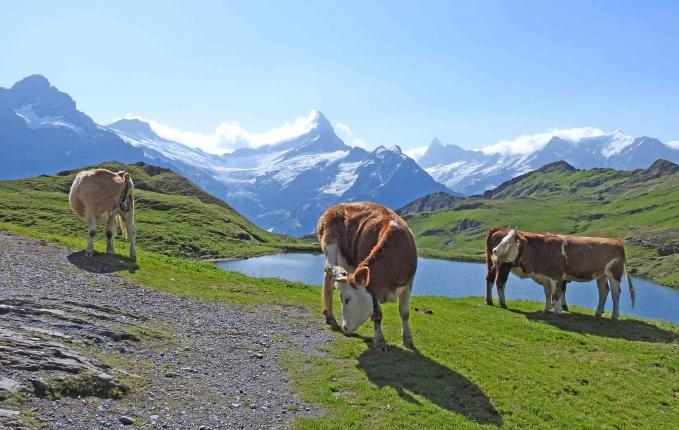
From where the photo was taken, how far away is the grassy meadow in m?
11.7

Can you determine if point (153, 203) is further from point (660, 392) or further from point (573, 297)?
point (660, 392)

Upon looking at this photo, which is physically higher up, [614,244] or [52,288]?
[614,244]

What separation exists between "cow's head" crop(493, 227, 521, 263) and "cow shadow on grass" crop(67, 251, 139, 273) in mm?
17995

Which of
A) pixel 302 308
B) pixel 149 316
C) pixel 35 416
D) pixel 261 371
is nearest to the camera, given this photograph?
pixel 35 416

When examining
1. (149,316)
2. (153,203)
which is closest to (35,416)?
(149,316)

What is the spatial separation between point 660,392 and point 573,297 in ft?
253

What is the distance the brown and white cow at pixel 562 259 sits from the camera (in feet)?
85.4

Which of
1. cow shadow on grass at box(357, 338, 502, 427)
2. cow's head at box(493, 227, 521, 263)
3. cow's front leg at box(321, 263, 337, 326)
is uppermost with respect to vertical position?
cow's head at box(493, 227, 521, 263)

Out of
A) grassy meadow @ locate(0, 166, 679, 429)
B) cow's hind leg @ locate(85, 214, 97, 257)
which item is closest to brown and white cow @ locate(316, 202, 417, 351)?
grassy meadow @ locate(0, 166, 679, 429)

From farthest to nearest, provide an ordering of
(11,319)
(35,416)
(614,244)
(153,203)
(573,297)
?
(153,203), (573,297), (614,244), (11,319), (35,416)

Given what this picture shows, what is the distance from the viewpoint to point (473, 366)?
15.1 meters

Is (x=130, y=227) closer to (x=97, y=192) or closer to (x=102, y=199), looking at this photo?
(x=102, y=199)

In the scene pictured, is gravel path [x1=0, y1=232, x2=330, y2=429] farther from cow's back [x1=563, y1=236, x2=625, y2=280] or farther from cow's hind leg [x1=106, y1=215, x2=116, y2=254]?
cow's back [x1=563, y1=236, x2=625, y2=280]

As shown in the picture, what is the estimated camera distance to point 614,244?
2673cm
